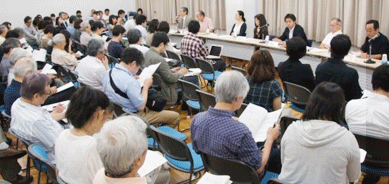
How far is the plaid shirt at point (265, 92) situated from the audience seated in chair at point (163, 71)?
1.64 meters

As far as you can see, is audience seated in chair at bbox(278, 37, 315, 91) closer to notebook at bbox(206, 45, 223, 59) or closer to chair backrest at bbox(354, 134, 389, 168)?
chair backrest at bbox(354, 134, 389, 168)

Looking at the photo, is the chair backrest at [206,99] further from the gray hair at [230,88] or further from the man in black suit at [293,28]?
the man in black suit at [293,28]

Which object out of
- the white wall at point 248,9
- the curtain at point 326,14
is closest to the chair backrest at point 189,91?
the curtain at point 326,14

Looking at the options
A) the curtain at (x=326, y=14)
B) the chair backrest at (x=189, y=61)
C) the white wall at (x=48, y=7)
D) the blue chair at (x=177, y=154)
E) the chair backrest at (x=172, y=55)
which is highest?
the white wall at (x=48, y=7)

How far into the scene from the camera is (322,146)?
1.94 metres

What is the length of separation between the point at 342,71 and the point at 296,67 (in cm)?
53

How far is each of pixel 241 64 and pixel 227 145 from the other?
6.55 m

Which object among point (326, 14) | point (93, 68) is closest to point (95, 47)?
point (93, 68)

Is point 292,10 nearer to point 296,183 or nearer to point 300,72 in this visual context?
point 300,72

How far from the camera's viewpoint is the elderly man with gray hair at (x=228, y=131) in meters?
2.16

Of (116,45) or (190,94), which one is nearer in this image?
(190,94)

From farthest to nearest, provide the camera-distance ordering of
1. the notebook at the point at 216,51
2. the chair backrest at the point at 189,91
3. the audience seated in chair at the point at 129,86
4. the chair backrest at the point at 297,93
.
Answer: the notebook at the point at 216,51 → the chair backrest at the point at 189,91 → the chair backrest at the point at 297,93 → the audience seated in chair at the point at 129,86

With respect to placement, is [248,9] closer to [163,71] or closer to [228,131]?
[163,71]

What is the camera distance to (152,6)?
1438 cm
